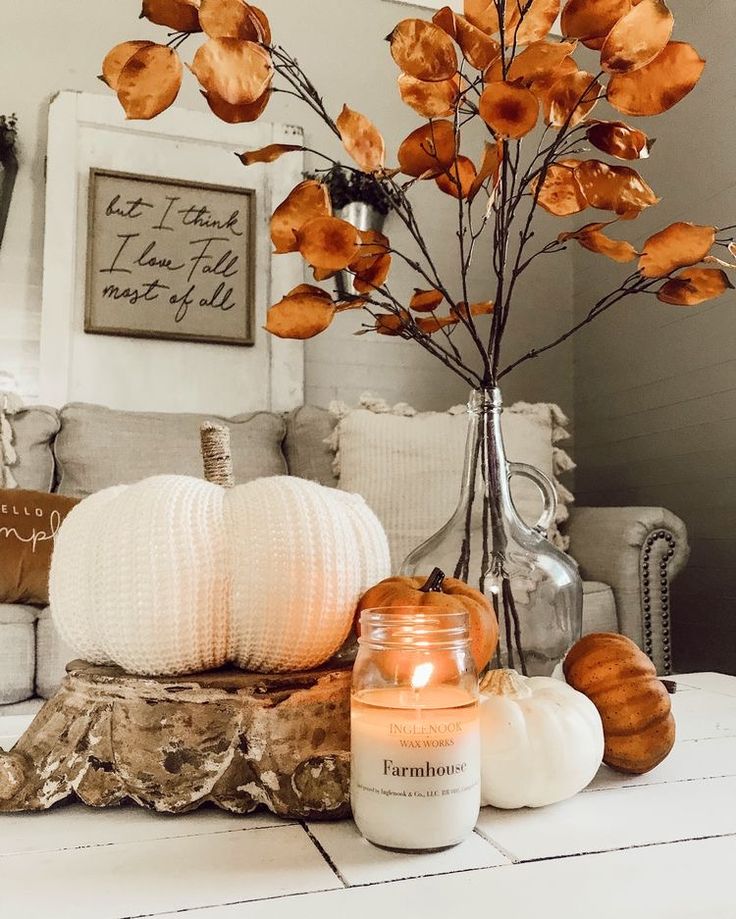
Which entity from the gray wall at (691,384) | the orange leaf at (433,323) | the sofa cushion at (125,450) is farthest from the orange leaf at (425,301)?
the gray wall at (691,384)

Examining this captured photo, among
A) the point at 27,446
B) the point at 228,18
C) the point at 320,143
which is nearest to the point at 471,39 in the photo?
the point at 228,18

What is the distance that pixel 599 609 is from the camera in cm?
179

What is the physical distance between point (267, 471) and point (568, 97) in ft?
5.29

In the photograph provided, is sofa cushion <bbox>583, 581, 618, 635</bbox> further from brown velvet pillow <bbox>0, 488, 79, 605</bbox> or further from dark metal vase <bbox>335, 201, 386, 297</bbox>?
dark metal vase <bbox>335, 201, 386, 297</bbox>

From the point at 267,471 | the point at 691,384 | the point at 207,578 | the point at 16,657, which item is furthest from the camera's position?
the point at 691,384

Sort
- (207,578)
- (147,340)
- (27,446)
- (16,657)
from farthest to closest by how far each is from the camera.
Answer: (147,340), (27,446), (16,657), (207,578)

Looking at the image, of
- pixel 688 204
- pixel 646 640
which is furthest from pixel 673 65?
pixel 688 204

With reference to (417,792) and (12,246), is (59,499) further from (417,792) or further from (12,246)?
(417,792)

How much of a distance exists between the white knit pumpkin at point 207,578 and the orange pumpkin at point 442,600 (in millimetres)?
28

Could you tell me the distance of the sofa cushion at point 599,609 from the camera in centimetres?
178

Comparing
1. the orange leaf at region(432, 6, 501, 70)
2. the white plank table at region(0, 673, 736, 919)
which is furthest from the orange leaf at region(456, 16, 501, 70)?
the white plank table at region(0, 673, 736, 919)

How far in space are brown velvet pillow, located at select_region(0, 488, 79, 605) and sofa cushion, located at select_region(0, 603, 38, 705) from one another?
0.09 metres

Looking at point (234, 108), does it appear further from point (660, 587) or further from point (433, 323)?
point (660, 587)

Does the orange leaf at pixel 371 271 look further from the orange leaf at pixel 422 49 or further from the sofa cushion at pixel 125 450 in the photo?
the sofa cushion at pixel 125 450
